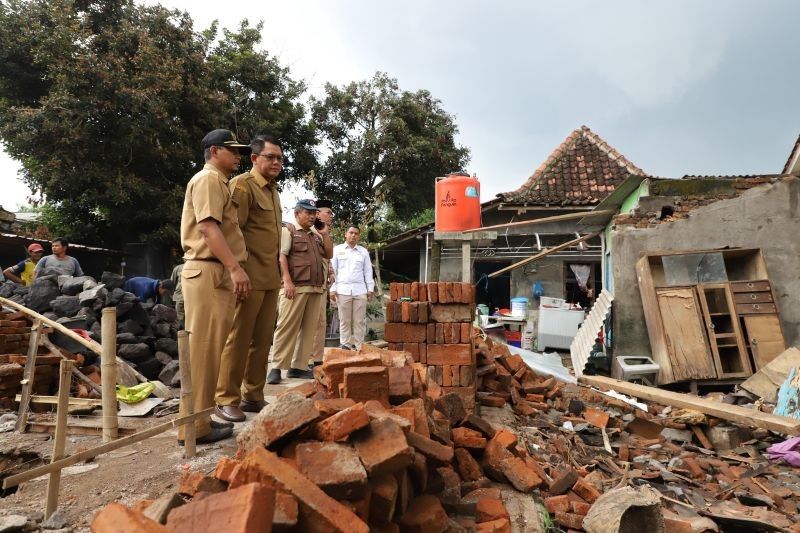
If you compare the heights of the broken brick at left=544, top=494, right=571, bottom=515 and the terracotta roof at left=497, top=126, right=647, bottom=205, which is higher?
the terracotta roof at left=497, top=126, right=647, bottom=205

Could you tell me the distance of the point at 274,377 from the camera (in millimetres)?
4613

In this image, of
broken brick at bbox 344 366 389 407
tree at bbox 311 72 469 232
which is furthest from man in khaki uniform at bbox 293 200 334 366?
tree at bbox 311 72 469 232

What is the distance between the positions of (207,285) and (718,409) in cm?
518

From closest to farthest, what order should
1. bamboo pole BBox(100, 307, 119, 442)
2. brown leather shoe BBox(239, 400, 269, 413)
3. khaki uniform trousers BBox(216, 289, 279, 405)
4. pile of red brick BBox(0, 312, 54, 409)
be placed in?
bamboo pole BBox(100, 307, 119, 442) < khaki uniform trousers BBox(216, 289, 279, 405) < brown leather shoe BBox(239, 400, 269, 413) < pile of red brick BBox(0, 312, 54, 409)

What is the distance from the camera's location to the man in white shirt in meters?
5.96

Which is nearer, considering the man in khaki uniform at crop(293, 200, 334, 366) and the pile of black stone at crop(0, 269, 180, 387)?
the man in khaki uniform at crop(293, 200, 334, 366)

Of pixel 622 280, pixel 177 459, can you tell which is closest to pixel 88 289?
pixel 177 459

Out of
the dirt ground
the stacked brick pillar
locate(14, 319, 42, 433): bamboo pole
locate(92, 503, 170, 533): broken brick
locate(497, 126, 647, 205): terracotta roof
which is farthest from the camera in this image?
locate(497, 126, 647, 205): terracotta roof

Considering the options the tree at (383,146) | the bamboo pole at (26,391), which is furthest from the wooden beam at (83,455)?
the tree at (383,146)

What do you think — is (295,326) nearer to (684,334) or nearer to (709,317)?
(684,334)

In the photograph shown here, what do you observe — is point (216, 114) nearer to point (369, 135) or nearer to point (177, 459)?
point (369, 135)

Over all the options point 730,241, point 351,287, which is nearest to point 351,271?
point 351,287

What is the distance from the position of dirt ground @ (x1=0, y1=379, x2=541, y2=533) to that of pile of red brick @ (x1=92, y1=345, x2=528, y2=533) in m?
0.18

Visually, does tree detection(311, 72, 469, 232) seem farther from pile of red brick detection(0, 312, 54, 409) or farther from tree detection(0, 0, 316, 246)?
pile of red brick detection(0, 312, 54, 409)
